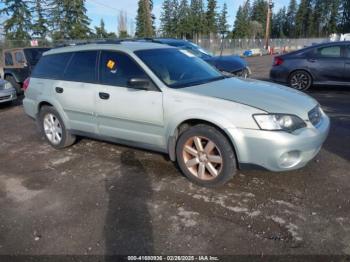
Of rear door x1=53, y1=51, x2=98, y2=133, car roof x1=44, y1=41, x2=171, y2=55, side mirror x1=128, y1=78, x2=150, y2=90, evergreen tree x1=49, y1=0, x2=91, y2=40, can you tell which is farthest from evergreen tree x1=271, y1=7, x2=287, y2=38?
side mirror x1=128, y1=78, x2=150, y2=90

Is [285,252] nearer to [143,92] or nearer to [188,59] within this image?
[143,92]

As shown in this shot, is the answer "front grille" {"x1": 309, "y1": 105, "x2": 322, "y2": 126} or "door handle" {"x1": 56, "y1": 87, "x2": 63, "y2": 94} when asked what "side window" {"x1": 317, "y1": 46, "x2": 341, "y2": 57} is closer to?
"front grille" {"x1": 309, "y1": 105, "x2": 322, "y2": 126}

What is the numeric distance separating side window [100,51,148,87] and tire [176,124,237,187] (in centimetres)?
105

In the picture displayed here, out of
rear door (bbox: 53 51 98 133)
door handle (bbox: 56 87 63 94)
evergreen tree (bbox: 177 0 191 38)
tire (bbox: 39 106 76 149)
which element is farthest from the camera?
evergreen tree (bbox: 177 0 191 38)

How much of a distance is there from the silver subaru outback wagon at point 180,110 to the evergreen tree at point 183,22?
6504 cm

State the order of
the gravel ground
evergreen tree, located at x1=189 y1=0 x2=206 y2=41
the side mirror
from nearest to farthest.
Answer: the gravel ground
the side mirror
evergreen tree, located at x1=189 y1=0 x2=206 y2=41

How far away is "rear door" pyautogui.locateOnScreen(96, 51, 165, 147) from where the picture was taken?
4316 millimetres

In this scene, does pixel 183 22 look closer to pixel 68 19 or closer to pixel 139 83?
pixel 68 19

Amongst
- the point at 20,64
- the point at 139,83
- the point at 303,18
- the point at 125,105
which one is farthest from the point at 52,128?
the point at 303,18

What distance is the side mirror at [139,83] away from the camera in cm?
420

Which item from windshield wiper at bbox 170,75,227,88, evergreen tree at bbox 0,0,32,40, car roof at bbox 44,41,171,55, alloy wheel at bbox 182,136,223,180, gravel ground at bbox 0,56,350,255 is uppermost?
evergreen tree at bbox 0,0,32,40

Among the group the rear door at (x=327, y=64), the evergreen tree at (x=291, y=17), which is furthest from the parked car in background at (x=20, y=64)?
the evergreen tree at (x=291, y=17)

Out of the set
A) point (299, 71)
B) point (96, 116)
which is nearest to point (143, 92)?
point (96, 116)

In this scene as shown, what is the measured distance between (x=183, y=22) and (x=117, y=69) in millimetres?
68553
